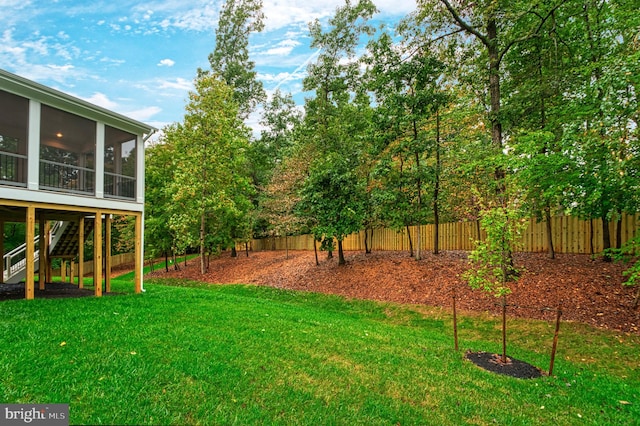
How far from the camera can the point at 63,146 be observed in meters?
9.57

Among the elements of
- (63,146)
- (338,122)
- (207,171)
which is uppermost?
(338,122)

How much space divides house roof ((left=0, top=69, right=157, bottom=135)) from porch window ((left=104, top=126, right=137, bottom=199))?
0.33 meters

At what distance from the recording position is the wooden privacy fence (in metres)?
9.62

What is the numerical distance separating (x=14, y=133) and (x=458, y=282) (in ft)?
44.8

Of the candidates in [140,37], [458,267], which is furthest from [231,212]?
[458,267]

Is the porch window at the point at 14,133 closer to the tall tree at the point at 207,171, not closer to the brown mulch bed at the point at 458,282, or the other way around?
the tall tree at the point at 207,171

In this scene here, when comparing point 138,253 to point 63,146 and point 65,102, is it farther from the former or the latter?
point 65,102

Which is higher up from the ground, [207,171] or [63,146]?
[207,171]

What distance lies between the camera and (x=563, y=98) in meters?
9.09

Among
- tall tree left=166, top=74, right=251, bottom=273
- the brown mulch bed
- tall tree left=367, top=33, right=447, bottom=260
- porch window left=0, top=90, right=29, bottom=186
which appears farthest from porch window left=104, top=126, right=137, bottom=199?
tall tree left=367, top=33, right=447, bottom=260

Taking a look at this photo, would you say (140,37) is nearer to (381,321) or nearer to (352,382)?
(381,321)

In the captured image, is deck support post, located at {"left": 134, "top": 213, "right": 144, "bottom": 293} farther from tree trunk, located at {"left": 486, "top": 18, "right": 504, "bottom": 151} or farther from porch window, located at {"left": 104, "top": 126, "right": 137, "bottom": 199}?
tree trunk, located at {"left": 486, "top": 18, "right": 504, "bottom": 151}

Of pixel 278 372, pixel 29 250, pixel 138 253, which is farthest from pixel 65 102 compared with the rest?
pixel 278 372

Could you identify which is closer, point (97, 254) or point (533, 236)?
point (97, 254)
